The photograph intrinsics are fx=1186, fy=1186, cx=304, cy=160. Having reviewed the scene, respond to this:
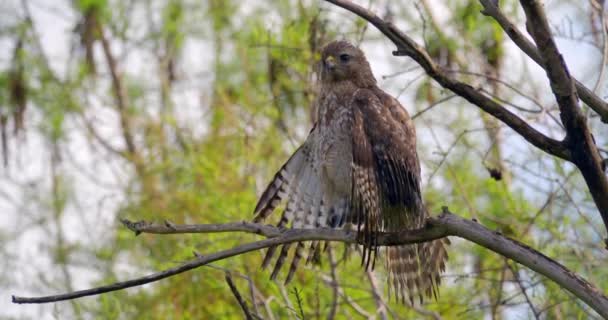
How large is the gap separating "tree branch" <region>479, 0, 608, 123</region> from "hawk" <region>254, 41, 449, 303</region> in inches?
52.9

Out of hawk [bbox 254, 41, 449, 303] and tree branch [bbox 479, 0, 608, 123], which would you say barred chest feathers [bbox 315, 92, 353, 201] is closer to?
hawk [bbox 254, 41, 449, 303]

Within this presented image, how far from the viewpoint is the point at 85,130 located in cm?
1305

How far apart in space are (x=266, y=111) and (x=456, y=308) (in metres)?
2.37

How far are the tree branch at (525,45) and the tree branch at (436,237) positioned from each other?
61cm

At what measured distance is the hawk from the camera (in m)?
6.05

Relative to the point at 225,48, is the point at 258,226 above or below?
below

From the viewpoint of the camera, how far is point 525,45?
14.5 feet

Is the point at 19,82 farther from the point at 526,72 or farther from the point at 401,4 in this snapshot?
the point at 526,72

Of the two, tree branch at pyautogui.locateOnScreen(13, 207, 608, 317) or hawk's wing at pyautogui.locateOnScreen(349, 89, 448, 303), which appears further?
hawk's wing at pyautogui.locateOnScreen(349, 89, 448, 303)

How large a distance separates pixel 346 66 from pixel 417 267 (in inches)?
61.6

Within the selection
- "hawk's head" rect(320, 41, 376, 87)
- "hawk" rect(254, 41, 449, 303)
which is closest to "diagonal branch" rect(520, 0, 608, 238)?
"hawk" rect(254, 41, 449, 303)

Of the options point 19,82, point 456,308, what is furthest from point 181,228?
point 19,82

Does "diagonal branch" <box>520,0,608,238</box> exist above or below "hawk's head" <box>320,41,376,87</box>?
below

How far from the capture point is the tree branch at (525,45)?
14.3ft
